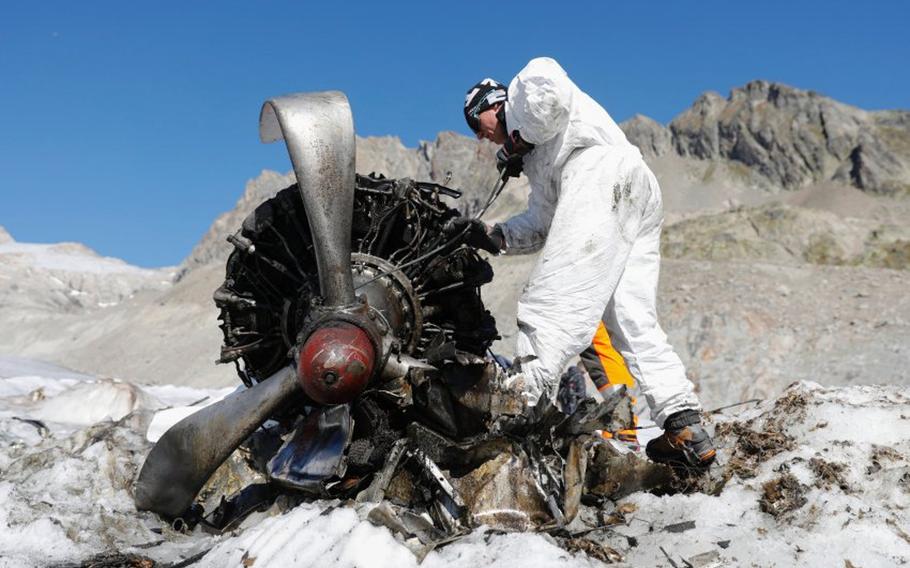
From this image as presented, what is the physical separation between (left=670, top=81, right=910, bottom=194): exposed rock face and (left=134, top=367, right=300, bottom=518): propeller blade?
87232 mm

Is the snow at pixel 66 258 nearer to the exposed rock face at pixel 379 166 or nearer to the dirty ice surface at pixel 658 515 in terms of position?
the exposed rock face at pixel 379 166

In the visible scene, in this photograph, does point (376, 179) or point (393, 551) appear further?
point (376, 179)

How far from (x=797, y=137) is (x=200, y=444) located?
330 ft

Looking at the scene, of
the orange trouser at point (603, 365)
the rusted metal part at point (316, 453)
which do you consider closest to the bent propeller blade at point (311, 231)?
the rusted metal part at point (316, 453)

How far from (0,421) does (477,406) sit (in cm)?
501

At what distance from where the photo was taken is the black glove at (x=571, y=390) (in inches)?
265

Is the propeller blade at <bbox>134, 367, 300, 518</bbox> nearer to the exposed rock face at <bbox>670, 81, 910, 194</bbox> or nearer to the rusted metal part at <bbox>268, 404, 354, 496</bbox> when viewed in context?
the rusted metal part at <bbox>268, 404, 354, 496</bbox>

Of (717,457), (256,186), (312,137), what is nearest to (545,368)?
(717,457)

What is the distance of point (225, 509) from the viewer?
519 cm

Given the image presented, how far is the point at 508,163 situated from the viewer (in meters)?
5.07

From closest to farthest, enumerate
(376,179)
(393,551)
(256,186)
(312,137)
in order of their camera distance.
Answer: (393,551), (312,137), (376,179), (256,186)

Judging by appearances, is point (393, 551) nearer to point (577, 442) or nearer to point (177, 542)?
point (577, 442)

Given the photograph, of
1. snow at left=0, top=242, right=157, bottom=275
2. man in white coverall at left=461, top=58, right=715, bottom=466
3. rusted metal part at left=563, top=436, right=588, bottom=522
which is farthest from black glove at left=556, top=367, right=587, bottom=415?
snow at left=0, top=242, right=157, bottom=275

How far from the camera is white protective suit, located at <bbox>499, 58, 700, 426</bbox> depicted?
4.34 m
